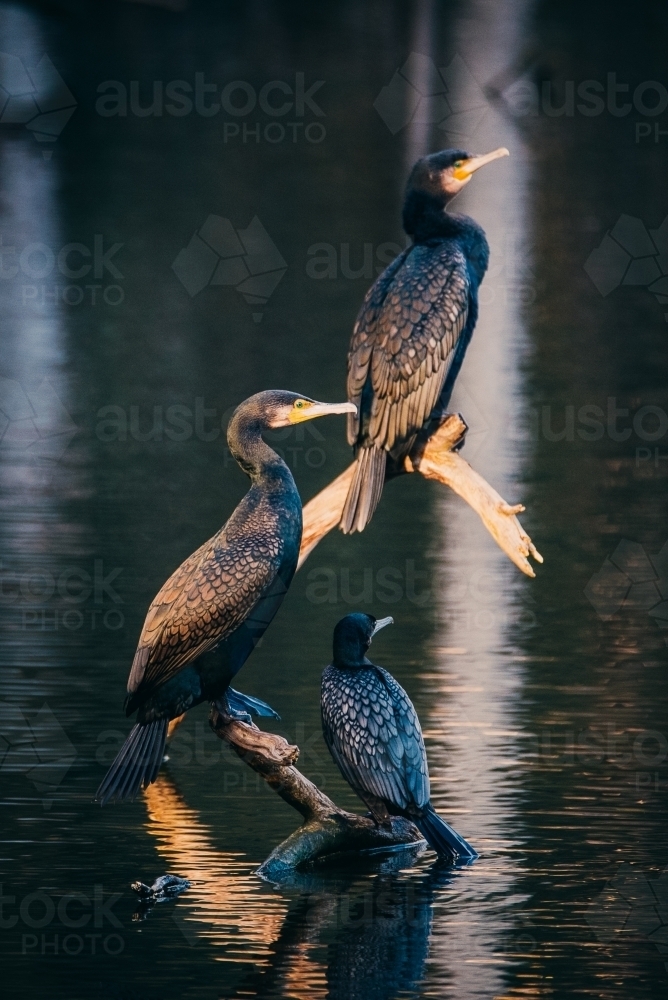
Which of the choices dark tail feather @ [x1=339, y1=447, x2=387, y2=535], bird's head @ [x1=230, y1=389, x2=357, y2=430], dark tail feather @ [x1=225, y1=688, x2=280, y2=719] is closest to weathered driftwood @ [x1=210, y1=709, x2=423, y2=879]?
dark tail feather @ [x1=225, y1=688, x2=280, y2=719]

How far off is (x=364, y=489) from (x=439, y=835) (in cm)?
174

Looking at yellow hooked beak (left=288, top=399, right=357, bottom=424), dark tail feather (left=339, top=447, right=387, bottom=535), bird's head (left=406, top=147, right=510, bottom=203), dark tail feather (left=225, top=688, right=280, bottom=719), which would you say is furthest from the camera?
bird's head (left=406, top=147, right=510, bottom=203)

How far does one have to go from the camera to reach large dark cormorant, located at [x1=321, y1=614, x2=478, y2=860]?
612 centimetres

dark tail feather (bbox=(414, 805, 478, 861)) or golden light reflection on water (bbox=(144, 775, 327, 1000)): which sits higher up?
dark tail feather (bbox=(414, 805, 478, 861))

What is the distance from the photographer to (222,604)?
20.1 feet

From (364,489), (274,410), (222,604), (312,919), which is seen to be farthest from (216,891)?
(364,489)

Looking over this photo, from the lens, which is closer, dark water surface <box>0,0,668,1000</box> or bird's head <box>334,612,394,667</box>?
dark water surface <box>0,0,668,1000</box>

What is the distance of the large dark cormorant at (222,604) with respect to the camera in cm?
612

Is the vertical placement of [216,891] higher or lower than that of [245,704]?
lower

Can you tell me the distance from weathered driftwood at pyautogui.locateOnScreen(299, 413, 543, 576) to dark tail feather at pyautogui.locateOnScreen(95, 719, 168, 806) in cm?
142

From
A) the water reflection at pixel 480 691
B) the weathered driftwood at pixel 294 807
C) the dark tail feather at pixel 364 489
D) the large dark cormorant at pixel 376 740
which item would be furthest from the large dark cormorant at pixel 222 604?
the dark tail feather at pixel 364 489

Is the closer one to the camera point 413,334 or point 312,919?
point 312,919

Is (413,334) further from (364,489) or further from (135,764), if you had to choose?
(135,764)

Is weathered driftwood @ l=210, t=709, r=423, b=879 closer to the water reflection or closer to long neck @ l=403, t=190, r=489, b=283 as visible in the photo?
the water reflection
